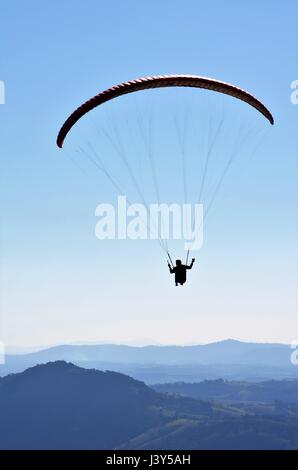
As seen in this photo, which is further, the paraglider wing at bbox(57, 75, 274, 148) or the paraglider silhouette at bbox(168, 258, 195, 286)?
the paraglider silhouette at bbox(168, 258, 195, 286)

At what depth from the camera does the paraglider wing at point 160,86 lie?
128 feet

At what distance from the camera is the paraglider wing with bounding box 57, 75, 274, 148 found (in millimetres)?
39116

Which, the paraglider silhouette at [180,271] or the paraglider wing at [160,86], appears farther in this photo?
the paraglider silhouette at [180,271]

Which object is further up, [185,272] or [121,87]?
[121,87]

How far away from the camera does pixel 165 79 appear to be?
40094 mm

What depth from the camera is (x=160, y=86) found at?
40.9 m

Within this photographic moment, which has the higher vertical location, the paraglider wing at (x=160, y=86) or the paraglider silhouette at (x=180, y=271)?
the paraglider wing at (x=160, y=86)
